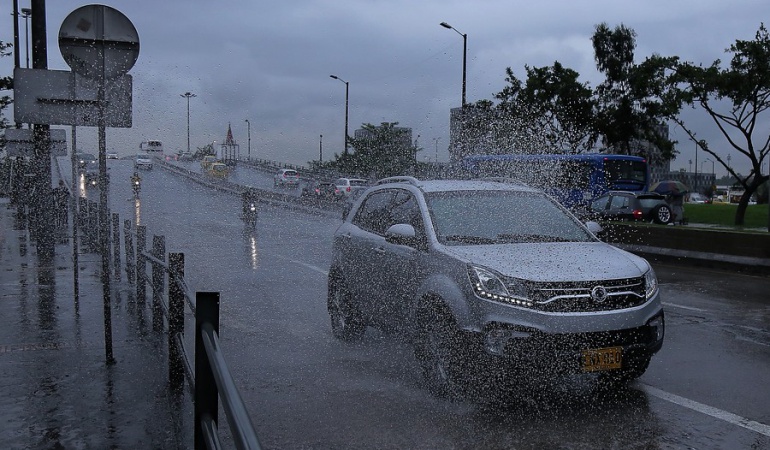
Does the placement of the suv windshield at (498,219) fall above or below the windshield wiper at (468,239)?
above

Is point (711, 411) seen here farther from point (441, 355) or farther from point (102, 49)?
point (102, 49)

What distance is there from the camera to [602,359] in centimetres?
512

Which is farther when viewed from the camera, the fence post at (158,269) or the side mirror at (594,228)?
the side mirror at (594,228)

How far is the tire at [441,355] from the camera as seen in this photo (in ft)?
17.4

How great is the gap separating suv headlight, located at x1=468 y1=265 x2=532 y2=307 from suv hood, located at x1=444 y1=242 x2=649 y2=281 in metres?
0.05

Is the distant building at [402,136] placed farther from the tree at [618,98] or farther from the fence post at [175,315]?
the fence post at [175,315]

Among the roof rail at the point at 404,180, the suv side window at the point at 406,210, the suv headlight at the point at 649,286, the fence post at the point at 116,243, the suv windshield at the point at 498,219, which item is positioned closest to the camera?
the suv headlight at the point at 649,286

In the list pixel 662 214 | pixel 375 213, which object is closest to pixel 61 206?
pixel 375 213

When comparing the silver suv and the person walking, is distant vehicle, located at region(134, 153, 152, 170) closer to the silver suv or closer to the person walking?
the person walking

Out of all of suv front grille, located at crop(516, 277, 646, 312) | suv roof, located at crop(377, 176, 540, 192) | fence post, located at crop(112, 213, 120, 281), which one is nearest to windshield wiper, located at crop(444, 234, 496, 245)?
suv roof, located at crop(377, 176, 540, 192)

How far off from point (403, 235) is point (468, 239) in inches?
19.4

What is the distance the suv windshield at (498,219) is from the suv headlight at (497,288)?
2.16 ft

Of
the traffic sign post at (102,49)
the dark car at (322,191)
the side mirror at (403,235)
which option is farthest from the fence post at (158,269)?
the dark car at (322,191)

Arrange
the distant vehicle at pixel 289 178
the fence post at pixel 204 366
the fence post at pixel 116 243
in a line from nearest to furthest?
the fence post at pixel 204 366
the fence post at pixel 116 243
the distant vehicle at pixel 289 178
